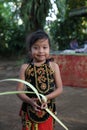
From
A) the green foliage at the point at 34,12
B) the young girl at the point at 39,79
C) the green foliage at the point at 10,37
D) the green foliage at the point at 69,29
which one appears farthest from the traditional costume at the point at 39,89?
the green foliage at the point at 10,37

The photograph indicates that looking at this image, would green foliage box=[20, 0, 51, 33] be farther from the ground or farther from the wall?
the ground

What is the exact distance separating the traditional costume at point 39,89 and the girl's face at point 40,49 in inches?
3.1

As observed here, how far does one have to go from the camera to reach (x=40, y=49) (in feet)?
8.40

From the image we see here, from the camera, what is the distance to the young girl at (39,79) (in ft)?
8.43

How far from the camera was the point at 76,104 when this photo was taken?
22.5ft

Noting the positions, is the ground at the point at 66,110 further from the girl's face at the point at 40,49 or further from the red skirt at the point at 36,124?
the girl's face at the point at 40,49

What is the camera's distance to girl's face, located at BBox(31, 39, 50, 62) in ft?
8.40

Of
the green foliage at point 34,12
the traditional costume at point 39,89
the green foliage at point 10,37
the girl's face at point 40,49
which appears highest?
the girl's face at point 40,49

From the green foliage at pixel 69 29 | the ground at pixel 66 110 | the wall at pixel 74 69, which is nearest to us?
the ground at pixel 66 110

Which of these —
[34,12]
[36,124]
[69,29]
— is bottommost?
[69,29]

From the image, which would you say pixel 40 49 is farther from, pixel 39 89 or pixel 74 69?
pixel 74 69

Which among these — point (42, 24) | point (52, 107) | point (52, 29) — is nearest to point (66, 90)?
point (42, 24)

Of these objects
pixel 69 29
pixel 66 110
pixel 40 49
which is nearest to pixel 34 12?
pixel 69 29

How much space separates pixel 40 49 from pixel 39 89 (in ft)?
0.94
